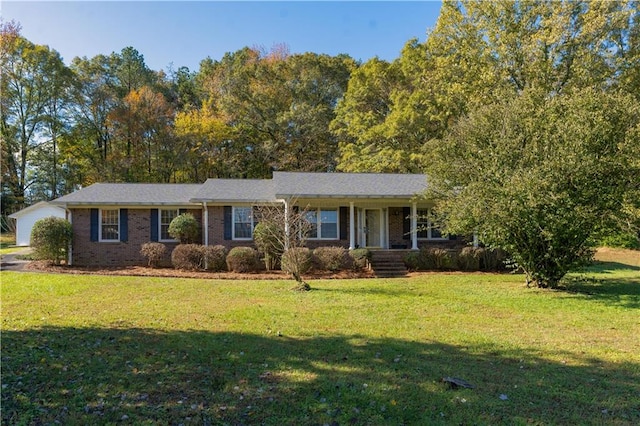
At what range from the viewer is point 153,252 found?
1596 centimetres

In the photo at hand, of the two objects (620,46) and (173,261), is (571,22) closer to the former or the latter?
(620,46)

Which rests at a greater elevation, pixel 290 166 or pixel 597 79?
pixel 597 79

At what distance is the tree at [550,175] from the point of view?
1002 centimetres

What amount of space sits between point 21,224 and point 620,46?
38.6 meters

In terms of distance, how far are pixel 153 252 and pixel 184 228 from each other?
149 cm

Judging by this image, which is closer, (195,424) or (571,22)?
(195,424)

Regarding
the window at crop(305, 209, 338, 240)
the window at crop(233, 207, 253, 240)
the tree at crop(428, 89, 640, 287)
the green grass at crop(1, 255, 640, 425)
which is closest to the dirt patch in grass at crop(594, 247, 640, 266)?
the tree at crop(428, 89, 640, 287)

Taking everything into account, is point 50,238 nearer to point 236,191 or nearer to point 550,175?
point 236,191

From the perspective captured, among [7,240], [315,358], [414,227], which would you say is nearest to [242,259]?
[414,227]

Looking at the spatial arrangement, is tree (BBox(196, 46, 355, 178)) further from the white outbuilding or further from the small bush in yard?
the small bush in yard

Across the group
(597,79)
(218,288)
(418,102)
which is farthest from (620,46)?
(218,288)

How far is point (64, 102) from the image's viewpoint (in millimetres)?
33844

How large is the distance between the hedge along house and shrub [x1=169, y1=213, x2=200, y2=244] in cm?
44

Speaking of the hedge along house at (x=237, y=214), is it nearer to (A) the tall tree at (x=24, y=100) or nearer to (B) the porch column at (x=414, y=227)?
(B) the porch column at (x=414, y=227)
